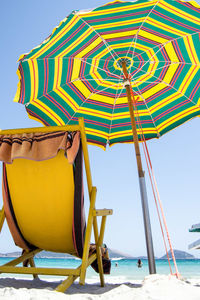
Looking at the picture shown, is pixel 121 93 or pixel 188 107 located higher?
pixel 121 93

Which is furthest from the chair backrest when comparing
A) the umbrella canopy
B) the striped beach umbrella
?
the umbrella canopy

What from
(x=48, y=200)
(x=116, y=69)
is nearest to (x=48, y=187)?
(x=48, y=200)

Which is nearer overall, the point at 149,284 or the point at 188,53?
the point at 149,284

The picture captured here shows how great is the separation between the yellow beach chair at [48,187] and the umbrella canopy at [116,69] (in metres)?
1.36

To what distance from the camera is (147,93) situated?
3912 millimetres

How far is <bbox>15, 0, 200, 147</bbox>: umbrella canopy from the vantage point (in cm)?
276

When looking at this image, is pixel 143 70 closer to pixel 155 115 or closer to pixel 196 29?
pixel 155 115

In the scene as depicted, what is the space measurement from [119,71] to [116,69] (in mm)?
64

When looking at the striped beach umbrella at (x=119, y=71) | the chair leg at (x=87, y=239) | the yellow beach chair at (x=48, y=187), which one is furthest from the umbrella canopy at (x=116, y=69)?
the chair leg at (x=87, y=239)

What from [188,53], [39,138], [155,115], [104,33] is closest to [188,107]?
[155,115]

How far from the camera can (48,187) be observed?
192 centimetres

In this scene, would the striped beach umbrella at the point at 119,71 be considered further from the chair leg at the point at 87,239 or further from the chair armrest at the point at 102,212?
→ the chair leg at the point at 87,239

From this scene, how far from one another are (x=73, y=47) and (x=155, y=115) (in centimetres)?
157

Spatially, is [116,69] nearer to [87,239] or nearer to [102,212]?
[102,212]
